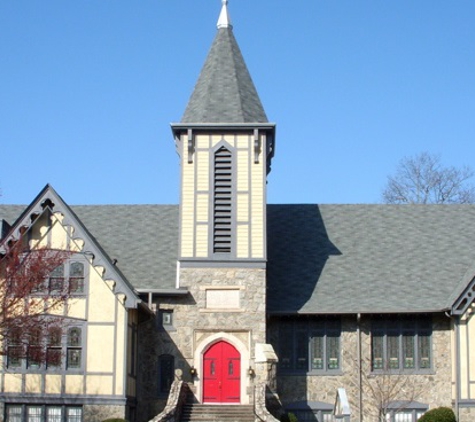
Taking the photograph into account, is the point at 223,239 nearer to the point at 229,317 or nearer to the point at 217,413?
the point at 229,317

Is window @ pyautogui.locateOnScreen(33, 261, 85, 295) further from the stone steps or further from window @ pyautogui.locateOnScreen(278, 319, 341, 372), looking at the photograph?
window @ pyautogui.locateOnScreen(278, 319, 341, 372)

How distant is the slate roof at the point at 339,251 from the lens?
3288 centimetres

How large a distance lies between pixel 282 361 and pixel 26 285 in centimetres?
936

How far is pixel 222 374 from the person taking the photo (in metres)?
31.9

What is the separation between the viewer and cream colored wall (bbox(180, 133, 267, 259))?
106ft

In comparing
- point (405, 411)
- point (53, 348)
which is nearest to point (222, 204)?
point (53, 348)

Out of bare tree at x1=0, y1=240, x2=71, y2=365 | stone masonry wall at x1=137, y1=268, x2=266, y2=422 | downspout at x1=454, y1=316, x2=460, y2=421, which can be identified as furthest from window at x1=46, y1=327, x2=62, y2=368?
downspout at x1=454, y1=316, x2=460, y2=421

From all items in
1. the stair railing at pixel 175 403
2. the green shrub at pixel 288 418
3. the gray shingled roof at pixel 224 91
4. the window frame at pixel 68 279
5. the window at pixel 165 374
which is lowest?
the green shrub at pixel 288 418

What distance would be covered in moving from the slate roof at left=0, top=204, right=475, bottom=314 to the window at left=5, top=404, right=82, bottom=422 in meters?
4.92

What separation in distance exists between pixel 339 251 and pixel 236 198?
4957mm

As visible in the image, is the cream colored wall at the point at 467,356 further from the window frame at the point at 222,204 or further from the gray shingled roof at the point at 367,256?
the window frame at the point at 222,204

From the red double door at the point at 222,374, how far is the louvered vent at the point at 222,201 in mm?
3282

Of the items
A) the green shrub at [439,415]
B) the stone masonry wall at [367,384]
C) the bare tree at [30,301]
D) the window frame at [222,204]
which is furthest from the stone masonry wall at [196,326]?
the green shrub at [439,415]

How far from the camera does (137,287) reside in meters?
32.7
